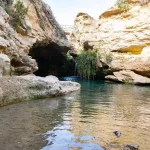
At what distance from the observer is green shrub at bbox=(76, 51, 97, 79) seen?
135 ft

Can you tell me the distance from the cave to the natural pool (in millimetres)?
27652

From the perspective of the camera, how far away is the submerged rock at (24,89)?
1344 cm

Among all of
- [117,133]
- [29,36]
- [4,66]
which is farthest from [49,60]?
[117,133]

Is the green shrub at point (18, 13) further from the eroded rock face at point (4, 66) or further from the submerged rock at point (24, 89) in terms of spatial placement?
the submerged rock at point (24, 89)

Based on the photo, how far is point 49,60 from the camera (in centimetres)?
4688

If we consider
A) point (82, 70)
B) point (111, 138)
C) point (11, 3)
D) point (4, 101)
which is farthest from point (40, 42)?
point (111, 138)

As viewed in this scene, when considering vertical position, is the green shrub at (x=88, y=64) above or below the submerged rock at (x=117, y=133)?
above

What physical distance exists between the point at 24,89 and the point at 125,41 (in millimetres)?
26659

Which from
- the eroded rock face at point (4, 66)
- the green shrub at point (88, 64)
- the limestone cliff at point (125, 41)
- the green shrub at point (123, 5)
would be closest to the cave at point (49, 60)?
the green shrub at point (88, 64)

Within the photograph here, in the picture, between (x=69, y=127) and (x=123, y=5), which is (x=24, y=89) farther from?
(x=123, y=5)

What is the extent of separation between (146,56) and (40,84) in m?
22.2

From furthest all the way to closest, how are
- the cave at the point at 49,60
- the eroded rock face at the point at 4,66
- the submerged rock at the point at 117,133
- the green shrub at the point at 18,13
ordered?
the cave at the point at 49,60
the green shrub at the point at 18,13
the eroded rock face at the point at 4,66
the submerged rock at the point at 117,133

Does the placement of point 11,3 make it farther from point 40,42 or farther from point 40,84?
point 40,84

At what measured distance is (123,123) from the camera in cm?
1046
